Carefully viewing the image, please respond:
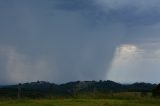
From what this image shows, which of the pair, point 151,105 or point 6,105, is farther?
point 151,105

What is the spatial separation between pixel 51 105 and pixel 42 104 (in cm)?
129

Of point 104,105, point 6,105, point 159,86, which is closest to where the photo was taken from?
point 6,105

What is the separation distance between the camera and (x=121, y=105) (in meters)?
48.1

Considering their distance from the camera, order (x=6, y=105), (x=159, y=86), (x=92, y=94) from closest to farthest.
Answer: (x=6, y=105) → (x=92, y=94) → (x=159, y=86)

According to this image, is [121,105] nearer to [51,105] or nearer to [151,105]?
[151,105]

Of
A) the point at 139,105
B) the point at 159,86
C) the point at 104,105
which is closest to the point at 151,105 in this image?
the point at 139,105

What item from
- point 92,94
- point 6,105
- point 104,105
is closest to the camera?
point 6,105

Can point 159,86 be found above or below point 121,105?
above

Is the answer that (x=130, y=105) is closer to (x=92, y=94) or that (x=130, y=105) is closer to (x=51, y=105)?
(x=51, y=105)

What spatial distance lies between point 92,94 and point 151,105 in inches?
742

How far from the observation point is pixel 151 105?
49281mm

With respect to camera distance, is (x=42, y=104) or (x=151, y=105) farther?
(x=151, y=105)

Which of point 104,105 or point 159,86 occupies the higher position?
point 159,86

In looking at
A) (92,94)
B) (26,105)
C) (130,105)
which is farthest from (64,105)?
(92,94)
